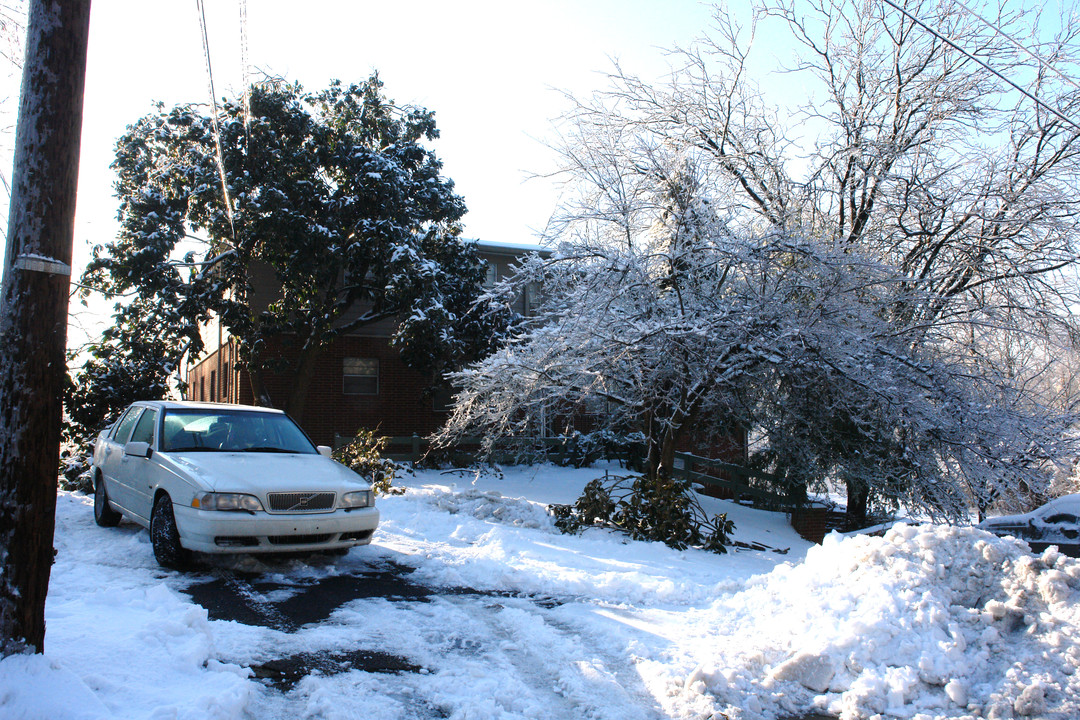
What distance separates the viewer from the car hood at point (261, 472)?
267 inches

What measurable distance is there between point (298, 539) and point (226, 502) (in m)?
0.73

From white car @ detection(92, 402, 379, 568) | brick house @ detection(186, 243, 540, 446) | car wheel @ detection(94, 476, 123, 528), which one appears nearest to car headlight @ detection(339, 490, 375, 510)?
white car @ detection(92, 402, 379, 568)

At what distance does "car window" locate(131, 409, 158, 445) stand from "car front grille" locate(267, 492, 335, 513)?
7.15 feet

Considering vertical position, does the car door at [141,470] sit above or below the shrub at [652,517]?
above

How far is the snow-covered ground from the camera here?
405 centimetres

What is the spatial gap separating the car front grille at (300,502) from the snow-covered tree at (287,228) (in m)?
9.48

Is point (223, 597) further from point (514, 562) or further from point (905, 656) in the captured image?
point (905, 656)

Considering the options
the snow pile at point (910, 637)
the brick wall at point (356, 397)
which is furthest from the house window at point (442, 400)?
the snow pile at point (910, 637)

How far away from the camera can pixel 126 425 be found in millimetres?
9062

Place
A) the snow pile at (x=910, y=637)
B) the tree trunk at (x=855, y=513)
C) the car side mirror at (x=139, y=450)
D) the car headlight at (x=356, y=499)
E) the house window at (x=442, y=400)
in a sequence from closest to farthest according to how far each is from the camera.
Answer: the snow pile at (x=910, y=637) < the car headlight at (x=356, y=499) < the car side mirror at (x=139, y=450) < the tree trunk at (x=855, y=513) < the house window at (x=442, y=400)

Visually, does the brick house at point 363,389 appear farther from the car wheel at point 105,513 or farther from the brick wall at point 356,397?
the car wheel at point 105,513

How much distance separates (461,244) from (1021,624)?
15580 millimetres

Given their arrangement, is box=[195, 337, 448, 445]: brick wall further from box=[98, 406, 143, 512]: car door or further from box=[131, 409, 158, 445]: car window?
box=[131, 409, 158, 445]: car window

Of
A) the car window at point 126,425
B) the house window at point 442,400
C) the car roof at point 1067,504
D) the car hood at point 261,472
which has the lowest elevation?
the car roof at point 1067,504
